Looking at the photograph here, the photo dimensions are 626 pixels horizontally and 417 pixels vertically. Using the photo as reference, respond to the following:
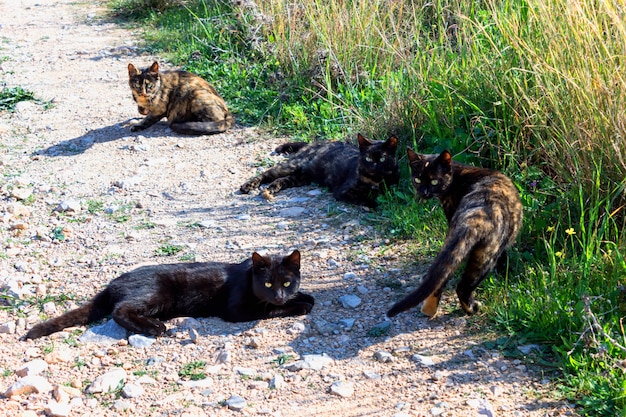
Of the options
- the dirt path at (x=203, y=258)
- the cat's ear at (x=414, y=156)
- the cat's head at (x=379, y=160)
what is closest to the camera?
the dirt path at (x=203, y=258)

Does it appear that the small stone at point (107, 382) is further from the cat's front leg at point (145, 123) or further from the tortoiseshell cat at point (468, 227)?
the cat's front leg at point (145, 123)

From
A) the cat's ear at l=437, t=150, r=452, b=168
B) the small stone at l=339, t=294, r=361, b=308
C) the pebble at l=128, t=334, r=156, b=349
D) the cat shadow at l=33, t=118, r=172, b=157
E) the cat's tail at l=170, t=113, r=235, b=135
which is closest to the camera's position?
the pebble at l=128, t=334, r=156, b=349

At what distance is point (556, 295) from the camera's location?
4.43 metres

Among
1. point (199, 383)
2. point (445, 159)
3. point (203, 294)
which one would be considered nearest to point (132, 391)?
point (199, 383)

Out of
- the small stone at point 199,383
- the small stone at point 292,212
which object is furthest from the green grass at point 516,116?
the small stone at point 199,383

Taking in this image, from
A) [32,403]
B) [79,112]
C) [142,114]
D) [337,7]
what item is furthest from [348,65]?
[32,403]

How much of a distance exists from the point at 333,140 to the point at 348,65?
1.17m

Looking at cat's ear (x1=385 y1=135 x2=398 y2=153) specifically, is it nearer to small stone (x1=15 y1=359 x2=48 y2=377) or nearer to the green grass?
the green grass

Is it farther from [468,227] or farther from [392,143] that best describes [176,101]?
[468,227]

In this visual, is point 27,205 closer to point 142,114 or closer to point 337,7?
point 142,114

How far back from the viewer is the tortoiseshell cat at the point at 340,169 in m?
6.61

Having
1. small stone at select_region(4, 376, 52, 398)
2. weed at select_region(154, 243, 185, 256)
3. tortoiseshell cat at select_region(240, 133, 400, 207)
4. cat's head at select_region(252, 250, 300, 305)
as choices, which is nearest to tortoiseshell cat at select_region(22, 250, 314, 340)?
cat's head at select_region(252, 250, 300, 305)

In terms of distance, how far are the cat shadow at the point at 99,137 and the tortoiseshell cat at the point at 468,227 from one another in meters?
3.92

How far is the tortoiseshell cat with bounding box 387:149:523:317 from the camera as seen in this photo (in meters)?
4.33
